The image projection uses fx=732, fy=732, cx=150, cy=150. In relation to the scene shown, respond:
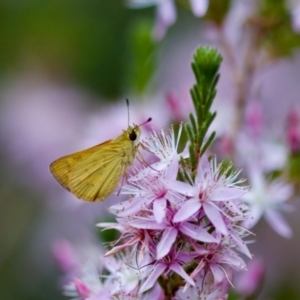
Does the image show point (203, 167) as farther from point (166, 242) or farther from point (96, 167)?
point (96, 167)

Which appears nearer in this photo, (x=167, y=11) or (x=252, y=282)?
(x=252, y=282)

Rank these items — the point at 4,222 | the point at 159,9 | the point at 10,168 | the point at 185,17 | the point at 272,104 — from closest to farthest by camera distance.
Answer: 1. the point at 159,9
2. the point at 4,222
3. the point at 10,168
4. the point at 272,104
5. the point at 185,17

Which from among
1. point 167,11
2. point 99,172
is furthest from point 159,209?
point 167,11

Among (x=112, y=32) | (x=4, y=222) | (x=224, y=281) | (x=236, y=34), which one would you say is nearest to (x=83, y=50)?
(x=112, y=32)

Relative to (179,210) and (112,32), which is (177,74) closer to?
(112,32)

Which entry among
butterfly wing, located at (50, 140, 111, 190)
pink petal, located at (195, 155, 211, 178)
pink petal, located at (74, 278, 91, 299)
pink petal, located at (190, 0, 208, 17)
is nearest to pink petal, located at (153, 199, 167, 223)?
pink petal, located at (195, 155, 211, 178)

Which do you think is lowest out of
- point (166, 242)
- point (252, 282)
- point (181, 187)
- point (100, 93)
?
point (252, 282)
